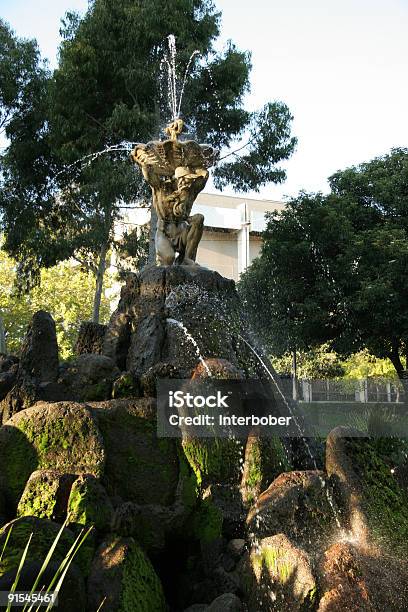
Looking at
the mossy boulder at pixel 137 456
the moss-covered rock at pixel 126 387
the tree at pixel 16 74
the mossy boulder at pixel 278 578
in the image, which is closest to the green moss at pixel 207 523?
the mossy boulder at pixel 137 456

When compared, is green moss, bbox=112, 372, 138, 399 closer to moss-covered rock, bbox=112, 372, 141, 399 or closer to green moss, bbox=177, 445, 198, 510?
moss-covered rock, bbox=112, 372, 141, 399

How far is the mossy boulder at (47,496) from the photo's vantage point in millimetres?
4402

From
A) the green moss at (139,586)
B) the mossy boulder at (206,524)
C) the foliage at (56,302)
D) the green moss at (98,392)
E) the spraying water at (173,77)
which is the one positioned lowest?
the green moss at (139,586)

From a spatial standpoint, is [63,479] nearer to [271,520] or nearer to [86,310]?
[271,520]

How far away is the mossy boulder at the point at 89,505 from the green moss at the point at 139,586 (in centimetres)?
26

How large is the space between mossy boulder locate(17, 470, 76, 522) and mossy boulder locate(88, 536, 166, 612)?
1.33 ft

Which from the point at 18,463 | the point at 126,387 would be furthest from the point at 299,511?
the point at 126,387

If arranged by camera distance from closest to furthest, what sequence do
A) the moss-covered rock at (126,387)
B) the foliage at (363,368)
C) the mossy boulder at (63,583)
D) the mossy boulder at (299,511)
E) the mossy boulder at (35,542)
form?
the mossy boulder at (63,583)
the mossy boulder at (35,542)
the mossy boulder at (299,511)
the moss-covered rock at (126,387)
the foliage at (363,368)

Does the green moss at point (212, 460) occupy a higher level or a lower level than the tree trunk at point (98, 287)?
lower

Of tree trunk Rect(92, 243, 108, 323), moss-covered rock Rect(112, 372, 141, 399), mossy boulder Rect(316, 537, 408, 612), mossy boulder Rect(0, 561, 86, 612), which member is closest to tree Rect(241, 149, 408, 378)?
tree trunk Rect(92, 243, 108, 323)

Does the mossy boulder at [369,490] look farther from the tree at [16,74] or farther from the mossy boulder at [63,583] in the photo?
the tree at [16,74]

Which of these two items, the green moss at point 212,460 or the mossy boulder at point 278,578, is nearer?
the mossy boulder at point 278,578

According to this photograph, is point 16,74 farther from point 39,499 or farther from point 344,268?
point 39,499

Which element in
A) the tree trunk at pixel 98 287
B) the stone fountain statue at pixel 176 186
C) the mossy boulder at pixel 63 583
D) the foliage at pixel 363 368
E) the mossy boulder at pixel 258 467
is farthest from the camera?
the foliage at pixel 363 368
